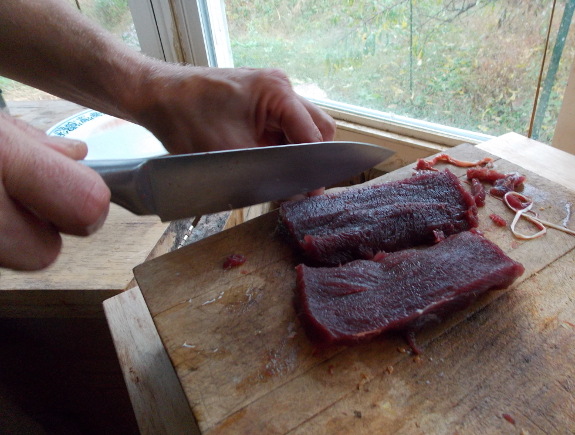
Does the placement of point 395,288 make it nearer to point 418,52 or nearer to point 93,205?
point 93,205

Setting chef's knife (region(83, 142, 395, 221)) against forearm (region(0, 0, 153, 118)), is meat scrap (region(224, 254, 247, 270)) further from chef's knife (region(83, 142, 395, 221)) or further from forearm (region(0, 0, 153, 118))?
forearm (region(0, 0, 153, 118))

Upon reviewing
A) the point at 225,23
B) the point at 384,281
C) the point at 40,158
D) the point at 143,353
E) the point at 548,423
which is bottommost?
the point at 143,353

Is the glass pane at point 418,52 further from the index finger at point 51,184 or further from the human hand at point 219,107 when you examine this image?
the index finger at point 51,184

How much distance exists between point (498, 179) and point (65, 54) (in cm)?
235

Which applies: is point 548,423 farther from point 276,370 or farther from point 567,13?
point 567,13

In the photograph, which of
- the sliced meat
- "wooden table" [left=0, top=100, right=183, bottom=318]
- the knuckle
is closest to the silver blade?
the knuckle

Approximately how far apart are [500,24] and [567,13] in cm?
39

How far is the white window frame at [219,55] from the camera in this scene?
11.1ft

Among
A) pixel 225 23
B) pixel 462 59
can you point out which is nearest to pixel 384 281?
pixel 462 59

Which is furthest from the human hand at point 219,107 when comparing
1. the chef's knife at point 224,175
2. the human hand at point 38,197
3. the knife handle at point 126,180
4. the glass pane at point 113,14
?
the glass pane at point 113,14

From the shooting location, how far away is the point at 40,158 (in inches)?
43.4

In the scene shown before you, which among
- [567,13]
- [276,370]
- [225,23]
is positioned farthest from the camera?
[225,23]

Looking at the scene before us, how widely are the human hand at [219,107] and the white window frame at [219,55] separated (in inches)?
63.5

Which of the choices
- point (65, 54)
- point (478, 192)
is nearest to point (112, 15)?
point (65, 54)
